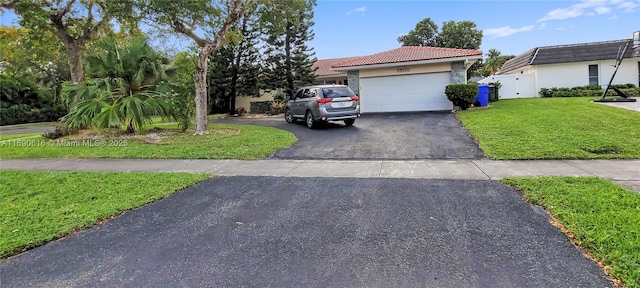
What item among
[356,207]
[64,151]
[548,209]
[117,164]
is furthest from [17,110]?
[548,209]

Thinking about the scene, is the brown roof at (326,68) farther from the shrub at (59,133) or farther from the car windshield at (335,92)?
the shrub at (59,133)

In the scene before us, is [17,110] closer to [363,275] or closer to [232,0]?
[232,0]

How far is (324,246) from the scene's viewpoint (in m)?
3.60

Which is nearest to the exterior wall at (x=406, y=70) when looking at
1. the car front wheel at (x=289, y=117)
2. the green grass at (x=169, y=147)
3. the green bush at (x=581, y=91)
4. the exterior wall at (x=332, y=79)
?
the car front wheel at (x=289, y=117)

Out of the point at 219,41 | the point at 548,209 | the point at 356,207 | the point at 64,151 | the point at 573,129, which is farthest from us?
the point at 219,41

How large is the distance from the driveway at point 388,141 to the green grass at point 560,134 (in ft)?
1.87

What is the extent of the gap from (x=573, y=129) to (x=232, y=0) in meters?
12.2

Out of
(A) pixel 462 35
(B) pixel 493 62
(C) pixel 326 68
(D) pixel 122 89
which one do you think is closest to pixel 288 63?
(C) pixel 326 68

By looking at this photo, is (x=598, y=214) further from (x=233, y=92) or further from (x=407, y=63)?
(x=233, y=92)

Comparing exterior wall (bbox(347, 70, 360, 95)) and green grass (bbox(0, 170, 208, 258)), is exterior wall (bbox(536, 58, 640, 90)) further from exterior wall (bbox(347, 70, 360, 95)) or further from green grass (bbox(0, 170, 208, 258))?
green grass (bbox(0, 170, 208, 258))

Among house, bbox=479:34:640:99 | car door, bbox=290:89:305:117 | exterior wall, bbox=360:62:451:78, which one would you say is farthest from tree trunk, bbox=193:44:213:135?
house, bbox=479:34:640:99

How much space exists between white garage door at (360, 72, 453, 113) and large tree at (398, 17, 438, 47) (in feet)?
70.5

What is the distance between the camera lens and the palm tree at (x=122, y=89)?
1183cm

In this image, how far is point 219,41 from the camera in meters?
13.4
